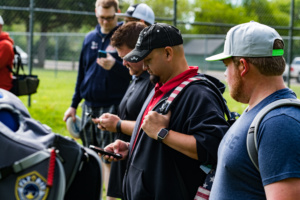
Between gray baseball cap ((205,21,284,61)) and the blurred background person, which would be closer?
gray baseball cap ((205,21,284,61))

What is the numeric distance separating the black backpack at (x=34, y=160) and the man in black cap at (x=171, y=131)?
59cm

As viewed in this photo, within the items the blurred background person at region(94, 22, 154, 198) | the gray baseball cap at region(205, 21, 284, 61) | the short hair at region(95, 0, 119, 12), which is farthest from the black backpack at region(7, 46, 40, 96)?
the gray baseball cap at region(205, 21, 284, 61)

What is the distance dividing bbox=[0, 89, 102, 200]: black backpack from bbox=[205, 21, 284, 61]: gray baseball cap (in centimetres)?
87

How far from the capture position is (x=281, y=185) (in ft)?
6.11

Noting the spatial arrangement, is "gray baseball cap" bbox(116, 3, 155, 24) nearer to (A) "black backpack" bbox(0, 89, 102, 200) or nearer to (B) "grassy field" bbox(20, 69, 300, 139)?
(A) "black backpack" bbox(0, 89, 102, 200)

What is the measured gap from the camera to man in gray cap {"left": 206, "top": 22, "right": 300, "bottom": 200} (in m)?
1.86

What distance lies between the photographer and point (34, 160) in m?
2.09

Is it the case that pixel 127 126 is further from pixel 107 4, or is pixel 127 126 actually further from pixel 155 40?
pixel 107 4

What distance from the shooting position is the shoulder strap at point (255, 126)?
1.95 meters

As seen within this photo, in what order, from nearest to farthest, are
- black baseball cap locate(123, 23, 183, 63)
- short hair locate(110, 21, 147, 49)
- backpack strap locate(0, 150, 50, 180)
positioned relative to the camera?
backpack strap locate(0, 150, 50, 180) → black baseball cap locate(123, 23, 183, 63) → short hair locate(110, 21, 147, 49)

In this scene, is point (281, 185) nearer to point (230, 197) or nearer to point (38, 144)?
point (230, 197)

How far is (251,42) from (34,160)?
111 centimetres

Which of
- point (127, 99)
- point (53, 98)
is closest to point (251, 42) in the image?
point (127, 99)

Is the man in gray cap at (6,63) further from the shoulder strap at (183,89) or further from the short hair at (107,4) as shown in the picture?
the shoulder strap at (183,89)
